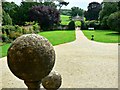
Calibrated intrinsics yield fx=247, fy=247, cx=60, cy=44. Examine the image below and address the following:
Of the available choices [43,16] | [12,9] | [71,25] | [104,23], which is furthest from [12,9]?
[104,23]

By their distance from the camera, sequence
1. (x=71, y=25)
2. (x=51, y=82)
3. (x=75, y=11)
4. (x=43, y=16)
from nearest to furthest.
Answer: (x=51, y=82) < (x=43, y=16) < (x=71, y=25) < (x=75, y=11)

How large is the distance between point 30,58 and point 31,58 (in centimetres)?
1

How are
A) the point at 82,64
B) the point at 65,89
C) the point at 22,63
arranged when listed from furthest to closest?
the point at 82,64 < the point at 65,89 < the point at 22,63

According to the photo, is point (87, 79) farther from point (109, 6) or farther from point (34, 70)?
point (109, 6)

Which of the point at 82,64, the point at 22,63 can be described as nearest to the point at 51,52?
the point at 22,63

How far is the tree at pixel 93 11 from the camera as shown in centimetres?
6425

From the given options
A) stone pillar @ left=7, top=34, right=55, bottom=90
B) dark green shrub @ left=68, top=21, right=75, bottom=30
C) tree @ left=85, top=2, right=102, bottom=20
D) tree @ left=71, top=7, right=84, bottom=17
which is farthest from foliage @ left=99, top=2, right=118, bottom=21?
A: tree @ left=71, top=7, right=84, bottom=17

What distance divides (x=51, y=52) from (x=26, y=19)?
42.8 m

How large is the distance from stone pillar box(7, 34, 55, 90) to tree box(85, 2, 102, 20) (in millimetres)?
61037

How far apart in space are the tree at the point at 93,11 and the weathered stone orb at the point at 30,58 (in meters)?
61.0

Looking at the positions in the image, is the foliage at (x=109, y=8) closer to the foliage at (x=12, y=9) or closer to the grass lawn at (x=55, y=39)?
the grass lawn at (x=55, y=39)

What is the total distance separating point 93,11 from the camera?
65312 millimetres

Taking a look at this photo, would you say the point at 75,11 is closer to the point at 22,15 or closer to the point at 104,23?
the point at 22,15

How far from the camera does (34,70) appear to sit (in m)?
3.19
